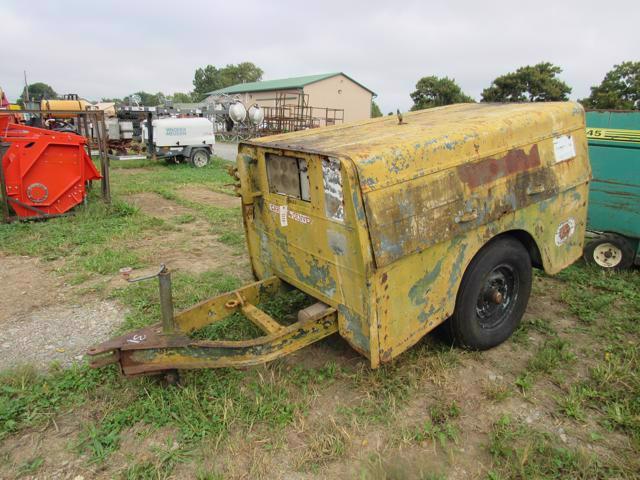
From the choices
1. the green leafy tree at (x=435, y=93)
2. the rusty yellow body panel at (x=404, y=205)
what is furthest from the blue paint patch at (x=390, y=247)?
the green leafy tree at (x=435, y=93)

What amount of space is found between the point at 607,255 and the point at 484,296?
103 inches

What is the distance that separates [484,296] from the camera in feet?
10.8

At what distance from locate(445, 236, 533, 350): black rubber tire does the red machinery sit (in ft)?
22.1

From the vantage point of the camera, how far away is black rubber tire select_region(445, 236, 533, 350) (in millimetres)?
3096

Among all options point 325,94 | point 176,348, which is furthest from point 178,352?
point 325,94

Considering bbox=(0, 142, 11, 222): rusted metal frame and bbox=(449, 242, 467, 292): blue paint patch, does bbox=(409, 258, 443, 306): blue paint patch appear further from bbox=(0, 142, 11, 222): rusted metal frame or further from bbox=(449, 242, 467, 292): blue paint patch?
bbox=(0, 142, 11, 222): rusted metal frame

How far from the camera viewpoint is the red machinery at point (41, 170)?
676 centimetres

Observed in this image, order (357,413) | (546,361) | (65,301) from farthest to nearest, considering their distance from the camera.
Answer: (65,301) < (546,361) < (357,413)

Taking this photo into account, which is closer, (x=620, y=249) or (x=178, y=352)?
(x=178, y=352)

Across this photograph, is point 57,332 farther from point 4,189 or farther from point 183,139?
point 183,139

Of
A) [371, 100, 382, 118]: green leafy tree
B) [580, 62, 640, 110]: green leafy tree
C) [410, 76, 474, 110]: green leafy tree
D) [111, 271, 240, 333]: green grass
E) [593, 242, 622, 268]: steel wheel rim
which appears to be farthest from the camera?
[371, 100, 382, 118]: green leafy tree

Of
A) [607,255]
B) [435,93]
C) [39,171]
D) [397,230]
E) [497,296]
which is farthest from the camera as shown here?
[435,93]

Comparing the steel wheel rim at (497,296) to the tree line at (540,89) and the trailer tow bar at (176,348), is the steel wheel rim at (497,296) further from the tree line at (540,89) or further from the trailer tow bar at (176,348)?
the tree line at (540,89)

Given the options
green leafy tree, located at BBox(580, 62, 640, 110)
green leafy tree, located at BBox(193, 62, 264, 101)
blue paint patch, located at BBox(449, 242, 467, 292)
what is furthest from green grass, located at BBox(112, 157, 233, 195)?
green leafy tree, located at BBox(193, 62, 264, 101)
